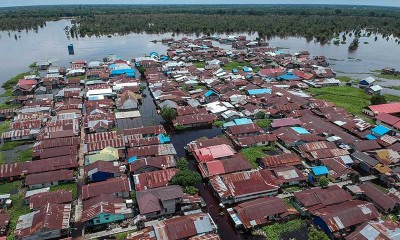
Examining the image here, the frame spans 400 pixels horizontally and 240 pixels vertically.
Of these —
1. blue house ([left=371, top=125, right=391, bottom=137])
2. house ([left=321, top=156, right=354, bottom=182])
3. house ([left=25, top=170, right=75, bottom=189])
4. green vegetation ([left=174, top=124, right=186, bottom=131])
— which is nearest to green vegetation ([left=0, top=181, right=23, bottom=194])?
house ([left=25, top=170, right=75, bottom=189])

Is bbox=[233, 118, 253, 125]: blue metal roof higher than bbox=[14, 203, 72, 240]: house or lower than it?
higher

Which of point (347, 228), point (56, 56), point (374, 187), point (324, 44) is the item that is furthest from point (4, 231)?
point (324, 44)

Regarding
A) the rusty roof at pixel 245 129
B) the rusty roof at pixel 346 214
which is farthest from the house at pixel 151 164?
the rusty roof at pixel 346 214

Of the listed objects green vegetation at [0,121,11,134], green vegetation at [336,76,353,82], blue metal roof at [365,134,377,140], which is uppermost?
green vegetation at [336,76,353,82]

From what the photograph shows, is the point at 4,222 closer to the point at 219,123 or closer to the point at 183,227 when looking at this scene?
the point at 183,227

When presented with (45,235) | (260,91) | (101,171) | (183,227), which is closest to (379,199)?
(183,227)

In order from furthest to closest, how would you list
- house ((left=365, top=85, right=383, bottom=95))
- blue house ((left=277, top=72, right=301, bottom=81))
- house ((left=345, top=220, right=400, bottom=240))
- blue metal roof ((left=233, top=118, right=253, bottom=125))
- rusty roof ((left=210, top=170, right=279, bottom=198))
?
blue house ((left=277, top=72, right=301, bottom=81)) → house ((left=365, top=85, right=383, bottom=95)) → blue metal roof ((left=233, top=118, right=253, bottom=125)) → rusty roof ((left=210, top=170, right=279, bottom=198)) → house ((left=345, top=220, right=400, bottom=240))

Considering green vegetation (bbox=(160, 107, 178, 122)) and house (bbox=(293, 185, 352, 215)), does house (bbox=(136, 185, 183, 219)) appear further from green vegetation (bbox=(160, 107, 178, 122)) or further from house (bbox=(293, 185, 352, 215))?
green vegetation (bbox=(160, 107, 178, 122))

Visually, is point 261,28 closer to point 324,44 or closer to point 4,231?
point 324,44
